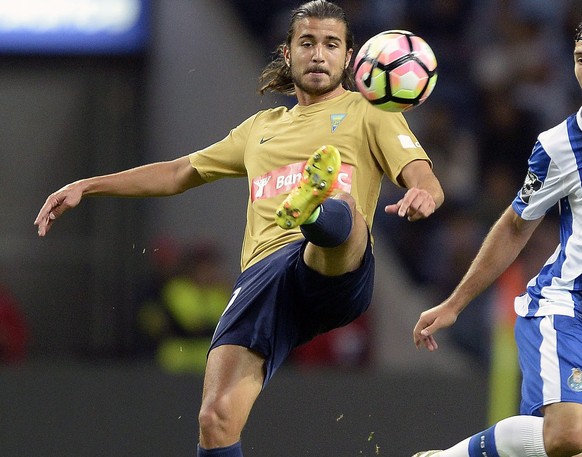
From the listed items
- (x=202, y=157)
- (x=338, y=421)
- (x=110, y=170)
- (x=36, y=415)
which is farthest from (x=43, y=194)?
(x=202, y=157)

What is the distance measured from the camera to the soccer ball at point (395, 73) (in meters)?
4.74

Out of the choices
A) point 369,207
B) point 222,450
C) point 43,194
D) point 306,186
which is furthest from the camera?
point 43,194

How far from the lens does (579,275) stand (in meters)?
4.58

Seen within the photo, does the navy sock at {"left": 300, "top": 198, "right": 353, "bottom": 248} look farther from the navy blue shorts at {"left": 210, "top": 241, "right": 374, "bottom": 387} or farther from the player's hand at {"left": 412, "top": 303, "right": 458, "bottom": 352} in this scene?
the player's hand at {"left": 412, "top": 303, "right": 458, "bottom": 352}

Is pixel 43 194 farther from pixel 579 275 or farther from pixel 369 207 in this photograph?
pixel 579 275

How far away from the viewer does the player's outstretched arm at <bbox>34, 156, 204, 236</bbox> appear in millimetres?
5262

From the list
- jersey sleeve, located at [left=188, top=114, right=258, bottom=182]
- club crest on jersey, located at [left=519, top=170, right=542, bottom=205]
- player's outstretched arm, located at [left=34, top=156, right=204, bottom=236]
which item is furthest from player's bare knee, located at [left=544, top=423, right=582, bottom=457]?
player's outstretched arm, located at [left=34, top=156, right=204, bottom=236]

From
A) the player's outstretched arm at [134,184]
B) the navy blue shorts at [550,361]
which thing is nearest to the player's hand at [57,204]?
the player's outstretched arm at [134,184]

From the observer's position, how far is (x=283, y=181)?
5.06m

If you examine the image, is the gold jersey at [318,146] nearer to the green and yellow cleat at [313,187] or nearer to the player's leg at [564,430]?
the green and yellow cleat at [313,187]

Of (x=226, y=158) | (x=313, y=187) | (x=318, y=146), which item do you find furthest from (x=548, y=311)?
(x=226, y=158)

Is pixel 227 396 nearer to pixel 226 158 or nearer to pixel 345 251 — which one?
A: pixel 345 251

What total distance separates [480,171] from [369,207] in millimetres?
4828

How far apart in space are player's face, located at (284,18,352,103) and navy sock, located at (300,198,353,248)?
822mm
